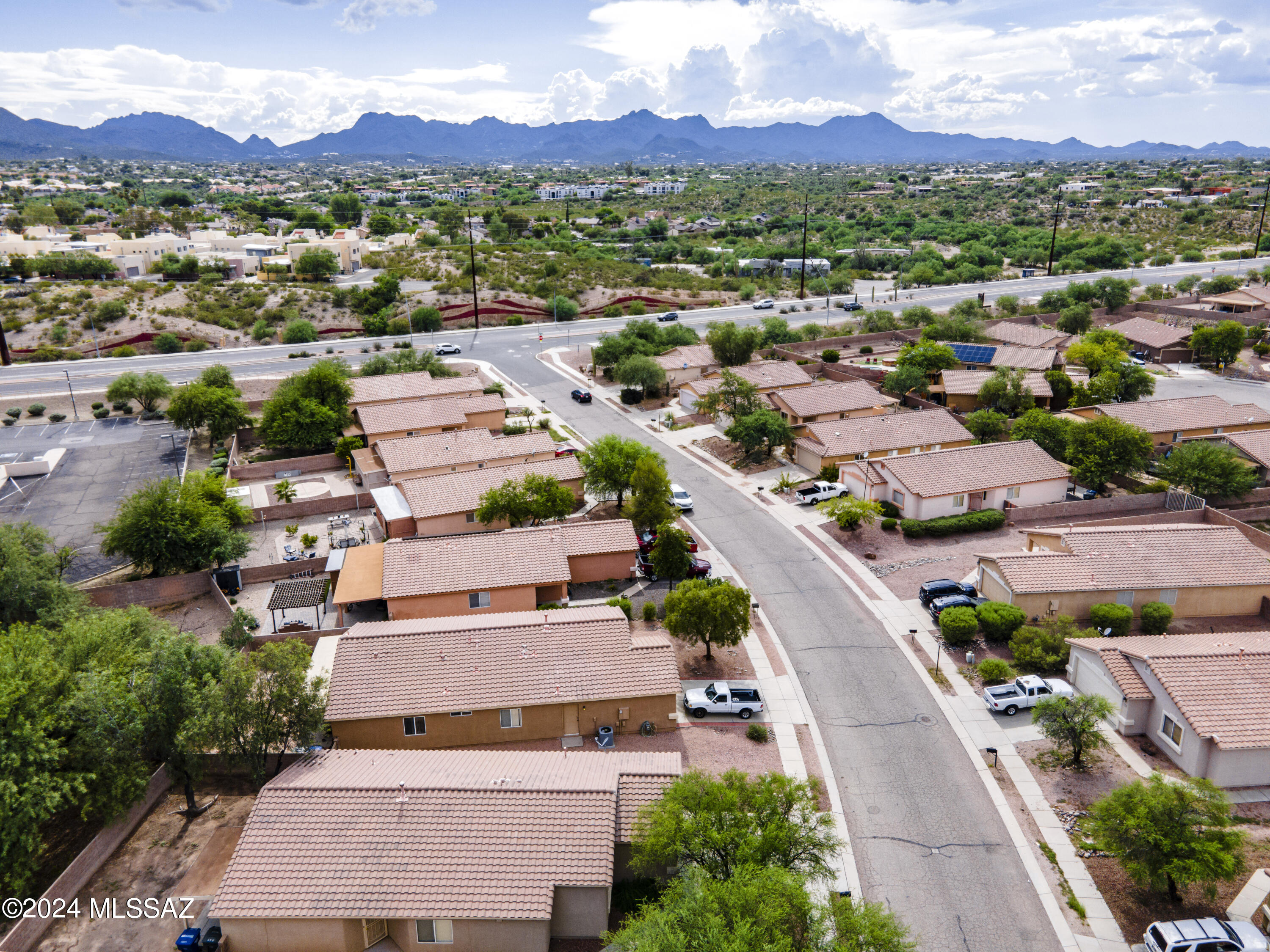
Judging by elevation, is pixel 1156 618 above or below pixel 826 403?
below

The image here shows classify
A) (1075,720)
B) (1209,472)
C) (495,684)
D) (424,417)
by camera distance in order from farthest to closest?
(424,417) < (1209,472) < (495,684) < (1075,720)

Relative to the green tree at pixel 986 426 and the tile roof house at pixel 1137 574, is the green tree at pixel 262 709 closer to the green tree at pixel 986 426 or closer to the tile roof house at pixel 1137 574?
the tile roof house at pixel 1137 574

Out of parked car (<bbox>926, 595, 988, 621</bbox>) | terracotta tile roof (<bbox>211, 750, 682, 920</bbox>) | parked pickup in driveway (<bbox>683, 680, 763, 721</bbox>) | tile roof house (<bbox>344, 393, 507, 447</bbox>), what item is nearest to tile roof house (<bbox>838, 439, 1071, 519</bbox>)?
parked car (<bbox>926, 595, 988, 621</bbox>)

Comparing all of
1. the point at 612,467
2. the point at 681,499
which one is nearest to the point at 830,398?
the point at 681,499

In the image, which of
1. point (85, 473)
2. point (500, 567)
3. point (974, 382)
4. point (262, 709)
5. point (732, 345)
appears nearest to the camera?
point (262, 709)

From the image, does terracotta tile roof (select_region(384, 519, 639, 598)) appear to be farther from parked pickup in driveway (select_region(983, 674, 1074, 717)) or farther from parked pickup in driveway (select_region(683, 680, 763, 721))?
parked pickup in driveway (select_region(983, 674, 1074, 717))

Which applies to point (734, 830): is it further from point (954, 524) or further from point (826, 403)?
point (826, 403)

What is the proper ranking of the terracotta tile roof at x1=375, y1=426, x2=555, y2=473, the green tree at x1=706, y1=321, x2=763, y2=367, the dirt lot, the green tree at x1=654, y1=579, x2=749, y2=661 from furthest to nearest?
the green tree at x1=706, y1=321, x2=763, y2=367
the terracotta tile roof at x1=375, y1=426, x2=555, y2=473
the green tree at x1=654, y1=579, x2=749, y2=661
the dirt lot
